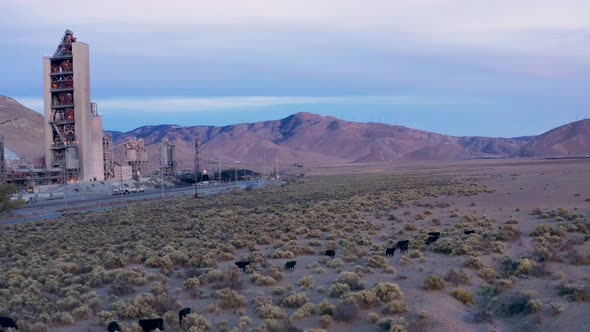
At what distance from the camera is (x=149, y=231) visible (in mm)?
28734

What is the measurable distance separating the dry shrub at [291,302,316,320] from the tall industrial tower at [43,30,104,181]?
7215cm

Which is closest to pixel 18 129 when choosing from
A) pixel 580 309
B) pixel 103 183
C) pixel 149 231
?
pixel 103 183

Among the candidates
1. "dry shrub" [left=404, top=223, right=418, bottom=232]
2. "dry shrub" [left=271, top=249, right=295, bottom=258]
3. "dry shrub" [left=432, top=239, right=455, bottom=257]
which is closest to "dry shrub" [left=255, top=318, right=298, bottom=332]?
"dry shrub" [left=271, top=249, right=295, bottom=258]

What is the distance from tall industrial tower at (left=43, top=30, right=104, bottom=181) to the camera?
78625mm

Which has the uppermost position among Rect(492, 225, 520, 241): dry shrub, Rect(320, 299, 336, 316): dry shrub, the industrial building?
the industrial building

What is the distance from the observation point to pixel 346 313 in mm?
11773

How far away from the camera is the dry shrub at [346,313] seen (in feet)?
38.6

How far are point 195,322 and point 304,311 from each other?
227 cm

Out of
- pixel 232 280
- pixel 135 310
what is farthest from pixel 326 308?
pixel 135 310

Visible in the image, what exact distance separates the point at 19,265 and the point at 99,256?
2.64 m

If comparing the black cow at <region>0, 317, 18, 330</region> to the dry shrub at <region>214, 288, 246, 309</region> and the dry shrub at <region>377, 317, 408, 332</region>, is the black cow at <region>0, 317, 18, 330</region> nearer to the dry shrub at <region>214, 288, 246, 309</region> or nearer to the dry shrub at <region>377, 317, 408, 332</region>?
the dry shrub at <region>214, 288, 246, 309</region>

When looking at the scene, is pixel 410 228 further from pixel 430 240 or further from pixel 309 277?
pixel 309 277

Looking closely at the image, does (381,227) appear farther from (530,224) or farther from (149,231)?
(149,231)

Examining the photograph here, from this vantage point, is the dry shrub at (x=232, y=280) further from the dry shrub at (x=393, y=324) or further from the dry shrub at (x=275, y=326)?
the dry shrub at (x=393, y=324)
